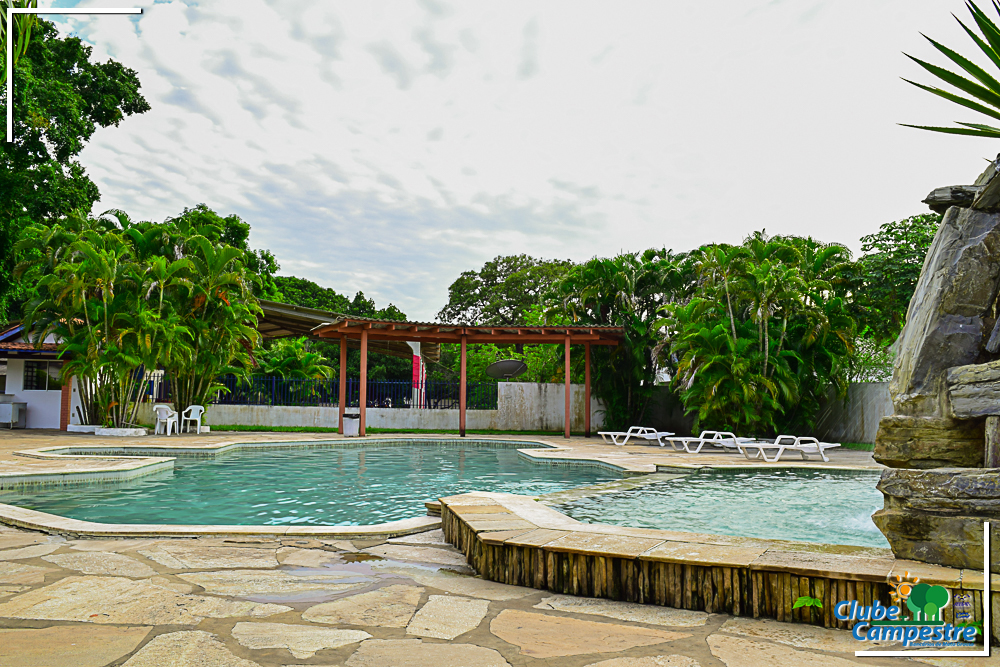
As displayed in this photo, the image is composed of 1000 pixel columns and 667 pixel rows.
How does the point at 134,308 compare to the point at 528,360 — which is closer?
the point at 134,308

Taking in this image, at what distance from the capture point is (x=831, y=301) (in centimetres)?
1686

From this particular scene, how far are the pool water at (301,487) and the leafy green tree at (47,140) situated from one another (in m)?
12.6

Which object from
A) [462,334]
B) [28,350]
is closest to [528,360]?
[462,334]

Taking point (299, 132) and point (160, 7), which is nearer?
Answer: point (160, 7)

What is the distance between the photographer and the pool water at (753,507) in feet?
19.4

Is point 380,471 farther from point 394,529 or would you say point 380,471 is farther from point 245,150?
point 245,150

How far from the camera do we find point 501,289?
42188 millimetres

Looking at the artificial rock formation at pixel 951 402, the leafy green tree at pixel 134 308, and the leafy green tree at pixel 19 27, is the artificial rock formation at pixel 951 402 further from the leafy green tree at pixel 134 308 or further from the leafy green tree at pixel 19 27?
the leafy green tree at pixel 134 308

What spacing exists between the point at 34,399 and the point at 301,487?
16276mm

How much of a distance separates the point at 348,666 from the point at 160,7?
140 inches

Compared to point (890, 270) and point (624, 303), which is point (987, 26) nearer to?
point (890, 270)

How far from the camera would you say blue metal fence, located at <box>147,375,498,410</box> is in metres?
22.9

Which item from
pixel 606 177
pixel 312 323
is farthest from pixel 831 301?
pixel 312 323

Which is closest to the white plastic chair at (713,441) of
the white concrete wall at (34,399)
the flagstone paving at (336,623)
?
the flagstone paving at (336,623)
